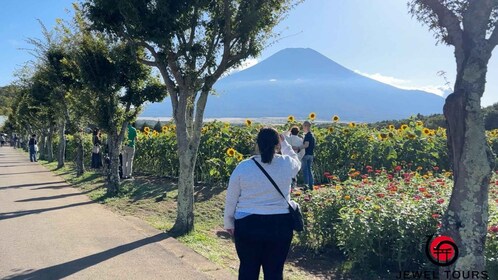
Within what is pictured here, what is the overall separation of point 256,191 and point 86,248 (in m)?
3.73

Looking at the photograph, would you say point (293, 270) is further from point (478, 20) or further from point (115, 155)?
point (115, 155)

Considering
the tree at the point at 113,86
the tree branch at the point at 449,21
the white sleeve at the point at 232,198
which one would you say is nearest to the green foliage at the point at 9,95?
the tree at the point at 113,86

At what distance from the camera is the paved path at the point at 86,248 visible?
17.4 ft

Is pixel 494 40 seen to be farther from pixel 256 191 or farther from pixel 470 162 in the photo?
pixel 256 191

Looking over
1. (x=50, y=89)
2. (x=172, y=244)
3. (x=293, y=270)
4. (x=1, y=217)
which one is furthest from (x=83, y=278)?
(x=50, y=89)

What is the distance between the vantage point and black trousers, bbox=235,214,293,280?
12.1 feet

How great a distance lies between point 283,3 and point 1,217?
6.77 metres

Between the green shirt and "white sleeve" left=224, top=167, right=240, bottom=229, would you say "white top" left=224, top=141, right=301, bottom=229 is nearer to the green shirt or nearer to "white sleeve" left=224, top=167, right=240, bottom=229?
"white sleeve" left=224, top=167, right=240, bottom=229

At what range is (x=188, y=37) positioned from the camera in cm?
738

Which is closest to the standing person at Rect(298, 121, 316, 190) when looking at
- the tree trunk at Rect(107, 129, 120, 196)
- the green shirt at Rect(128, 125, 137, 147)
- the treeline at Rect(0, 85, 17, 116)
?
the tree trunk at Rect(107, 129, 120, 196)

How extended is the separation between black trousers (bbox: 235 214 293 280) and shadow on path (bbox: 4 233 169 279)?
2641 mm

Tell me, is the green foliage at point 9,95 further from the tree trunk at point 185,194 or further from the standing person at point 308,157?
the tree trunk at point 185,194

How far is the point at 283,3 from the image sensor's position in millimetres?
7250

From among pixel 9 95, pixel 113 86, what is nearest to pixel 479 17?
pixel 113 86
